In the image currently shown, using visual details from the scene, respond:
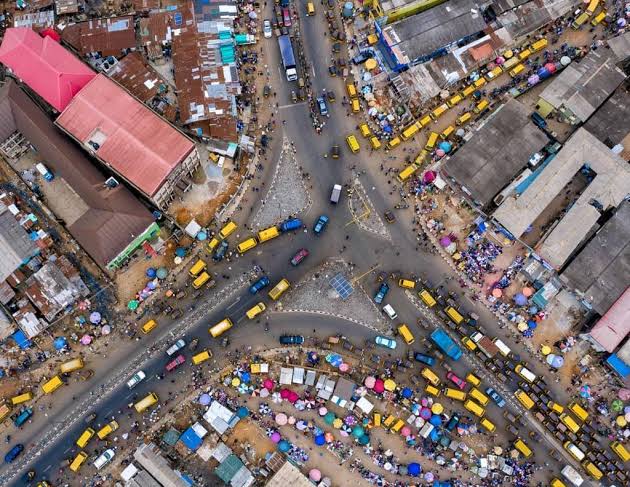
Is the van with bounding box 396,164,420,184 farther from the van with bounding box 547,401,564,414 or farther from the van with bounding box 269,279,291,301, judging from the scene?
the van with bounding box 547,401,564,414

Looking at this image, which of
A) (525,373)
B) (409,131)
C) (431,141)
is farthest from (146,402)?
(431,141)

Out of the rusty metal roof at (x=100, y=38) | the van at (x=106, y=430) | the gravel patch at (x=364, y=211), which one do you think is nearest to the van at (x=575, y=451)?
the gravel patch at (x=364, y=211)

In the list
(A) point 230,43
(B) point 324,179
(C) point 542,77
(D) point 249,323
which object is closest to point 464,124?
(C) point 542,77

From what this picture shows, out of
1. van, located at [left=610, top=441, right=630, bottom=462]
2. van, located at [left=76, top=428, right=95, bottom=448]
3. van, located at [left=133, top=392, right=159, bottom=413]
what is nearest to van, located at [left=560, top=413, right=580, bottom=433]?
van, located at [left=610, top=441, right=630, bottom=462]

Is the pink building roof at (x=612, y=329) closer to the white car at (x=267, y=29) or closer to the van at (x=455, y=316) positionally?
the van at (x=455, y=316)

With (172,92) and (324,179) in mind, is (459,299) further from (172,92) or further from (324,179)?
(172,92)

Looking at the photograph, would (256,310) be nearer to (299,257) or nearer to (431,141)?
(299,257)
